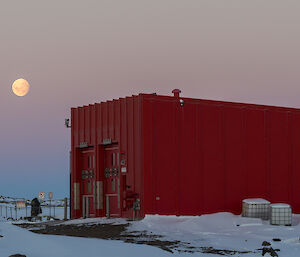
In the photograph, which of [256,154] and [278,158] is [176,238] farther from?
[278,158]

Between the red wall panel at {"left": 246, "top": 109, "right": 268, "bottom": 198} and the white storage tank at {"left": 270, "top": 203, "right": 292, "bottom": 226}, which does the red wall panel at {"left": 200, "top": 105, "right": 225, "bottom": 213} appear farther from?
the white storage tank at {"left": 270, "top": 203, "right": 292, "bottom": 226}

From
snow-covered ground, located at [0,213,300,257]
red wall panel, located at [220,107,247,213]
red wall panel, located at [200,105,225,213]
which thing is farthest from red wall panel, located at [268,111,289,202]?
red wall panel, located at [200,105,225,213]

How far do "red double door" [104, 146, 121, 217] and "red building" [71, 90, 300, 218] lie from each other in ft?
0.15

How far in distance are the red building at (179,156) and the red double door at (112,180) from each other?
45mm

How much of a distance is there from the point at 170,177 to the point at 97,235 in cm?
593

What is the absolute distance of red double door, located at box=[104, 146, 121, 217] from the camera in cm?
2502

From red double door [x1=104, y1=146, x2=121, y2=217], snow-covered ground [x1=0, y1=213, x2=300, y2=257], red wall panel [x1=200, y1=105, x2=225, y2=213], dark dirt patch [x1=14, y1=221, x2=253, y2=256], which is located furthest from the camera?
red wall panel [x1=200, y1=105, x2=225, y2=213]

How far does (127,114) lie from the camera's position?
2417cm

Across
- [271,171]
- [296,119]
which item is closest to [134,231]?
[271,171]

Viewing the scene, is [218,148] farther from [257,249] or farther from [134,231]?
[257,249]

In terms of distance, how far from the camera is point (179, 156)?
2453cm

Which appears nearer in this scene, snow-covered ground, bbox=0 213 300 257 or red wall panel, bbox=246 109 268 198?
snow-covered ground, bbox=0 213 300 257

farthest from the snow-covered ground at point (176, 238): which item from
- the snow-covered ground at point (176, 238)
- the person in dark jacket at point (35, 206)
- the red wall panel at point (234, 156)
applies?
the person in dark jacket at point (35, 206)

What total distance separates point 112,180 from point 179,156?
10.9ft
